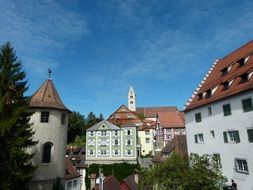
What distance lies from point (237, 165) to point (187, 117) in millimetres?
11880

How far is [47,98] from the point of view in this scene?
1191 inches

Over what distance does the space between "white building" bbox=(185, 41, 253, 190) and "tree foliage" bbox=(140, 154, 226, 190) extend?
3.72 metres

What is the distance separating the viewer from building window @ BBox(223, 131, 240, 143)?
25.3 metres

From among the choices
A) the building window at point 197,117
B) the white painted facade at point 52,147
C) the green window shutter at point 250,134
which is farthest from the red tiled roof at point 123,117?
the green window shutter at point 250,134

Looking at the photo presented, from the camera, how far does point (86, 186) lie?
59625 mm

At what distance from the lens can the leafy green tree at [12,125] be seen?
20.0 meters

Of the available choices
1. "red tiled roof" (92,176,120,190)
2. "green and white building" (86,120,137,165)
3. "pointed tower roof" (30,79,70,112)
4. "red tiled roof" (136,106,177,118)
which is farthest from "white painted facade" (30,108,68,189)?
"red tiled roof" (136,106,177,118)

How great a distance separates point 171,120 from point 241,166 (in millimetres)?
47041

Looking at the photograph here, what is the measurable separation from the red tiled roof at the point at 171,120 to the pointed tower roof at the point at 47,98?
44067 millimetres

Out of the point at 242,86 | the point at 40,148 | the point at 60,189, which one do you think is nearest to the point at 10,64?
the point at 40,148

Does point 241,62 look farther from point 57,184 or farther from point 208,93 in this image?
point 57,184

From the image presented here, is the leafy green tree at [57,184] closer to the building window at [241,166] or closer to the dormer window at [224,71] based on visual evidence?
the building window at [241,166]

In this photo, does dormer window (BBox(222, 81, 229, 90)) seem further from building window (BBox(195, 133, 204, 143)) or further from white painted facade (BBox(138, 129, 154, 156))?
white painted facade (BBox(138, 129, 154, 156))

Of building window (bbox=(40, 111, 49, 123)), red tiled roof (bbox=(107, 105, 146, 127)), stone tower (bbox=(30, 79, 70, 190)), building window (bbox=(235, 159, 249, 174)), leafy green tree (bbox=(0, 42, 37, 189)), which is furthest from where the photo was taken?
red tiled roof (bbox=(107, 105, 146, 127))
